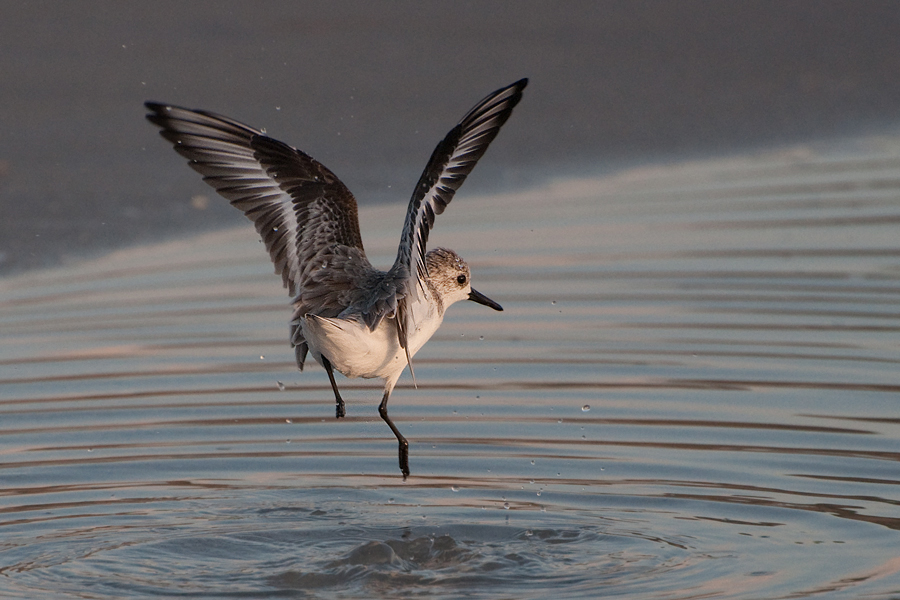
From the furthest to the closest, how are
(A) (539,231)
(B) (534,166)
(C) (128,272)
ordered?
(B) (534,166)
(A) (539,231)
(C) (128,272)

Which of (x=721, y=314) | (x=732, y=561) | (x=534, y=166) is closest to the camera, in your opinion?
(x=732, y=561)

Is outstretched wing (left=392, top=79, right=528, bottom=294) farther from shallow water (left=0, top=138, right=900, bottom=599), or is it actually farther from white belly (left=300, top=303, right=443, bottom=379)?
shallow water (left=0, top=138, right=900, bottom=599)

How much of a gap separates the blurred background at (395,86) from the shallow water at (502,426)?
166 cm

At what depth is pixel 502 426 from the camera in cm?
734

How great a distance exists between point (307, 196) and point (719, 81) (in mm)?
10293

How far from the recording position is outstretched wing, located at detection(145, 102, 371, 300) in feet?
21.3

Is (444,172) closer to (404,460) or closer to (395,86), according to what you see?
(404,460)

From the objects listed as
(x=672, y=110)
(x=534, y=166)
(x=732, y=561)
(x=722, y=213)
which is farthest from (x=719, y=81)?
(x=732, y=561)

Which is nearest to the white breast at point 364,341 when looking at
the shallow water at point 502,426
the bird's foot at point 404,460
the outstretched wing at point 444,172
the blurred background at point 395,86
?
the outstretched wing at point 444,172

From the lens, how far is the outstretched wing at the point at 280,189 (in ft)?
21.3

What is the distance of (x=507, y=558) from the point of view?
5.87m

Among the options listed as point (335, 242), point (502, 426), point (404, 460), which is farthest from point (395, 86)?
point (404, 460)

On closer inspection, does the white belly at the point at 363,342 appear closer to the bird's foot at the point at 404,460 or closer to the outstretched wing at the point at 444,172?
the outstretched wing at the point at 444,172

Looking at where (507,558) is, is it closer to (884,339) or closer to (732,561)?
(732,561)
